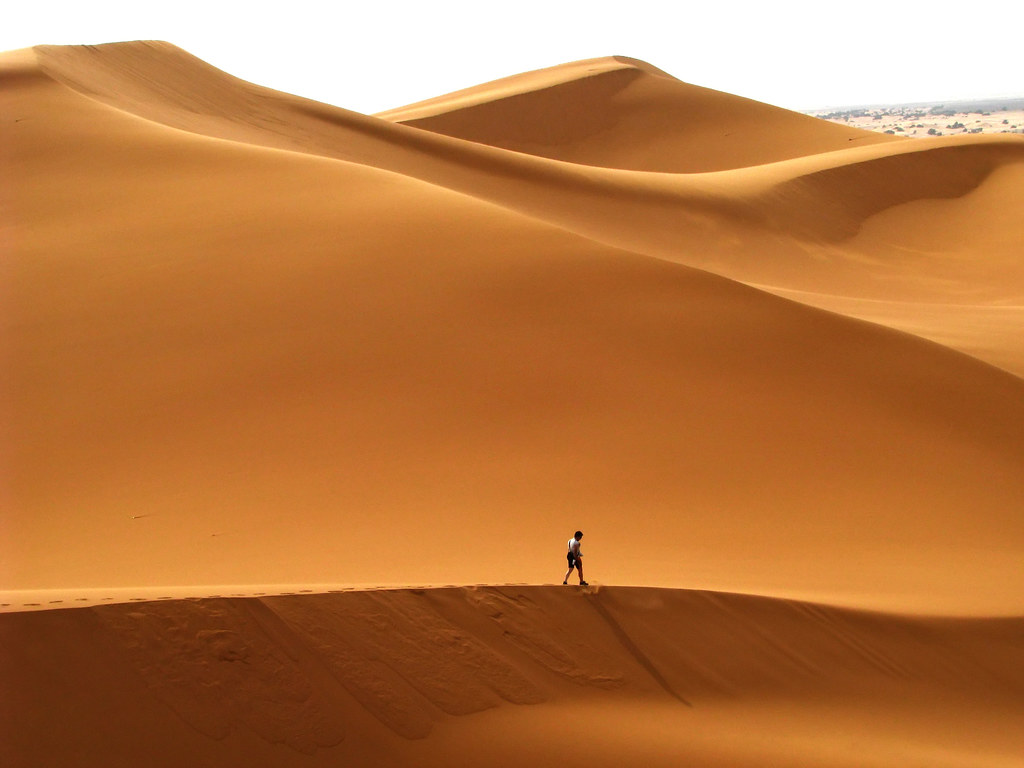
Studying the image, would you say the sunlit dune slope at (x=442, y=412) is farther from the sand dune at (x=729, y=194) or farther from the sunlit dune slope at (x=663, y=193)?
the sunlit dune slope at (x=663, y=193)

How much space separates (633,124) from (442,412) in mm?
43355

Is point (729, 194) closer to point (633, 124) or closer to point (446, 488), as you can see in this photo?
point (446, 488)

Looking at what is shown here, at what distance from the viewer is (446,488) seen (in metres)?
8.67

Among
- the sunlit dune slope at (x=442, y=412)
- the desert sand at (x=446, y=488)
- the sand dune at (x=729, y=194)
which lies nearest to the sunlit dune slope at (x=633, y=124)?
the sand dune at (x=729, y=194)

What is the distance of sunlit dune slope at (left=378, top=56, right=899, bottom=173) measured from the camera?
4741 cm

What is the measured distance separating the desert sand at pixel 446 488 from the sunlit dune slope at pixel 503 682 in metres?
0.02

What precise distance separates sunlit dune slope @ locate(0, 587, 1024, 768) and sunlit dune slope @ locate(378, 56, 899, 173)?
41292 mm

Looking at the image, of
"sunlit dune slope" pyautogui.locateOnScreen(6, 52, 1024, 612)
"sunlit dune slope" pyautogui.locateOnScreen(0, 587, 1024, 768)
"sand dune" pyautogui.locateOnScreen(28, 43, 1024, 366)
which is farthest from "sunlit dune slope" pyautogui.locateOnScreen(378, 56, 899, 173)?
"sunlit dune slope" pyautogui.locateOnScreen(0, 587, 1024, 768)

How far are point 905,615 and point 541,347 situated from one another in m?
4.80

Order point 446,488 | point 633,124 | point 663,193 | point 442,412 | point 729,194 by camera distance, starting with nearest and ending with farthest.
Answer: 1. point 446,488
2. point 442,412
3. point 663,193
4. point 729,194
5. point 633,124

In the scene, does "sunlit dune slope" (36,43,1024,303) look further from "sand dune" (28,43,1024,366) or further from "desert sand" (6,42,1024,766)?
"desert sand" (6,42,1024,766)

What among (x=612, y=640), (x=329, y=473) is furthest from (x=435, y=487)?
(x=612, y=640)

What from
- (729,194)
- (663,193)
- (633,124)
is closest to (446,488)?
(663,193)

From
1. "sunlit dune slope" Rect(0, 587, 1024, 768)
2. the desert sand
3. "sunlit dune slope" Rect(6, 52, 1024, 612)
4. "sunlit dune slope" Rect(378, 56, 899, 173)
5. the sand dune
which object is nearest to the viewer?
"sunlit dune slope" Rect(0, 587, 1024, 768)
